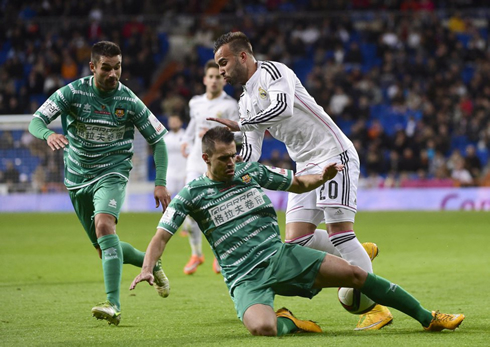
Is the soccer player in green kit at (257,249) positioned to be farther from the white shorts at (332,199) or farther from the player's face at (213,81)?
the player's face at (213,81)

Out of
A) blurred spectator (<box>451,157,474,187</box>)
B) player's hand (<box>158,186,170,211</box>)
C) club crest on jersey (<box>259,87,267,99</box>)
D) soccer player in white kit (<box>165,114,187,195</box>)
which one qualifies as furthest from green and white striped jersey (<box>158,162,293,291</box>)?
blurred spectator (<box>451,157,474,187</box>)

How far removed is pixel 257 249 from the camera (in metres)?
5.40

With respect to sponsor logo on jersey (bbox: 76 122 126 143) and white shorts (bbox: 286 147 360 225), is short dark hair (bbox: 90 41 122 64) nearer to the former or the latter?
sponsor logo on jersey (bbox: 76 122 126 143)

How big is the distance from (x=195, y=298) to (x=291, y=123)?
2332mm

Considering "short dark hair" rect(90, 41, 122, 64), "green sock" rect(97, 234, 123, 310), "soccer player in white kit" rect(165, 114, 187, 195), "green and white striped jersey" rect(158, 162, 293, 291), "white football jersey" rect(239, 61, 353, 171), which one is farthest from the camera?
"soccer player in white kit" rect(165, 114, 187, 195)

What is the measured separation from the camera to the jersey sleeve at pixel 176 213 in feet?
17.2

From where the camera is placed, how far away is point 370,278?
202 inches

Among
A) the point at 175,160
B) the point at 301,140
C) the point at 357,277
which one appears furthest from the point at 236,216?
the point at 175,160

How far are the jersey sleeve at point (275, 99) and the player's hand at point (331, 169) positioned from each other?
65 centimetres

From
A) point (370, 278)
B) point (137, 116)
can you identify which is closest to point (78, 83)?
point (137, 116)

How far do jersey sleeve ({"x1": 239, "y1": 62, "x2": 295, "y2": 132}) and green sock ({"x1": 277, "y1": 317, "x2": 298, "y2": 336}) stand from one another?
1.42m

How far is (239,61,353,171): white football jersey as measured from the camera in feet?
19.1

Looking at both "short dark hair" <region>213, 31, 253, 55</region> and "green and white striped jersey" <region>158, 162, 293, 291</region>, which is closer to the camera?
"green and white striped jersey" <region>158, 162, 293, 291</region>

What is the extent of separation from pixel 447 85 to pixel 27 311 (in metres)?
20.0
